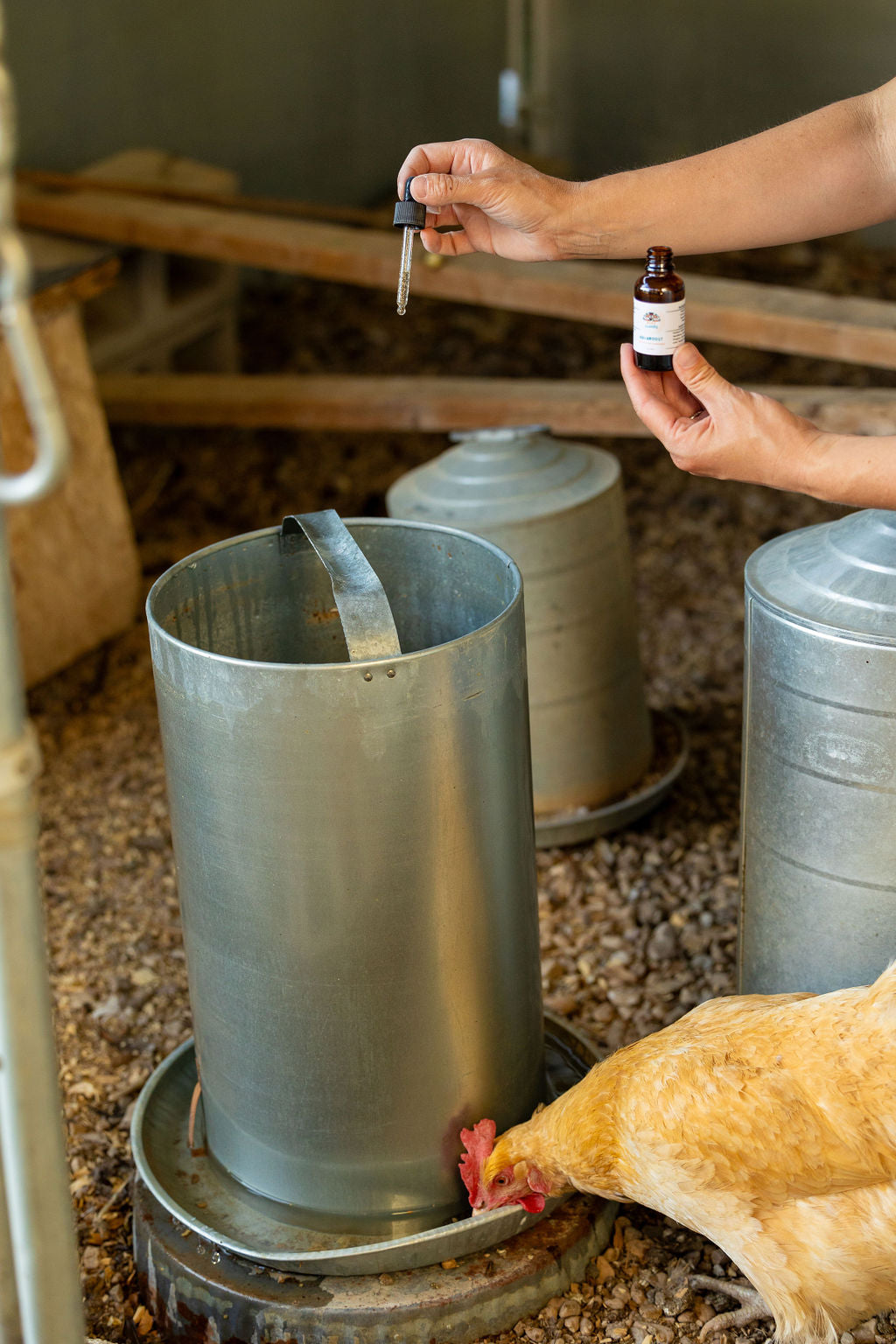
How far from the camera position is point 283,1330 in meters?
1.73

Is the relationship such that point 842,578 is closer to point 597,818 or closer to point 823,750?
point 823,750

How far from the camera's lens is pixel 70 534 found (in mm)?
3592

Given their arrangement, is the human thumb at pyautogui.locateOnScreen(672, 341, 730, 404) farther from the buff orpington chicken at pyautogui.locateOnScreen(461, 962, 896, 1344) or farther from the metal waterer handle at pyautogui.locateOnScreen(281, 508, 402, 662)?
the buff orpington chicken at pyautogui.locateOnScreen(461, 962, 896, 1344)

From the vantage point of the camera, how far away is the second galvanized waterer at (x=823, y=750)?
1.81 meters

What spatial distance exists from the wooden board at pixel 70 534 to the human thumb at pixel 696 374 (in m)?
2.07

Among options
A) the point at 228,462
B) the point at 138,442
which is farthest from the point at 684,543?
the point at 138,442

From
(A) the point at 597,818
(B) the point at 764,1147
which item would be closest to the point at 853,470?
(B) the point at 764,1147

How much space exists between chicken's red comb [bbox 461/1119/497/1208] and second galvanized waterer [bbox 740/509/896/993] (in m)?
0.54

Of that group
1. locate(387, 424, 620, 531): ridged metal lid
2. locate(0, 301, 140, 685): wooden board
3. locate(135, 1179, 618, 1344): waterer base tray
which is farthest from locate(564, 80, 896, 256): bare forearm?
locate(0, 301, 140, 685): wooden board

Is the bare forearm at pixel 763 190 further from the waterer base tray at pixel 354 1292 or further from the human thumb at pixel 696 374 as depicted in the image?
the waterer base tray at pixel 354 1292

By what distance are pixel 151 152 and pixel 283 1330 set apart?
163 inches

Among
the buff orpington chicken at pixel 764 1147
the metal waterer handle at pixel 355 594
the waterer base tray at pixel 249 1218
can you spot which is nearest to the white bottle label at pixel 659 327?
the metal waterer handle at pixel 355 594

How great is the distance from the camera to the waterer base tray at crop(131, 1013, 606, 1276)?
5.76 feet

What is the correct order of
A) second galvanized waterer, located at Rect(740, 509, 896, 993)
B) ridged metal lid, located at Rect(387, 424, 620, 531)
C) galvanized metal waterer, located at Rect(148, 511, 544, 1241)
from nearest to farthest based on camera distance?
galvanized metal waterer, located at Rect(148, 511, 544, 1241) < second galvanized waterer, located at Rect(740, 509, 896, 993) < ridged metal lid, located at Rect(387, 424, 620, 531)
